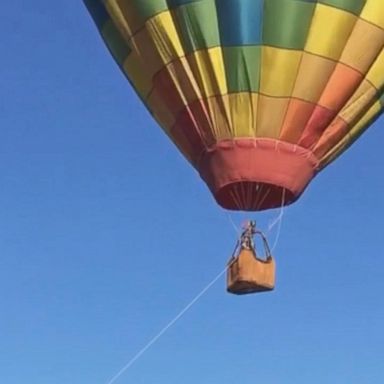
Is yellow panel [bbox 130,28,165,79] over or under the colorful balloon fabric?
over

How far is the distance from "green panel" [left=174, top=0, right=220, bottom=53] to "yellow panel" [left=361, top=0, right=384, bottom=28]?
122 centimetres

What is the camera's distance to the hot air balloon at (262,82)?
43.0 ft

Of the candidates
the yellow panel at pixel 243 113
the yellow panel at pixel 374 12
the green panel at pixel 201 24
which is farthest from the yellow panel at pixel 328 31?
the green panel at pixel 201 24

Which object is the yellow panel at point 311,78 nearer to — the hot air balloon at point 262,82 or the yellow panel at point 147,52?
the hot air balloon at point 262,82

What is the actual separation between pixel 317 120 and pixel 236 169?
0.80 metres

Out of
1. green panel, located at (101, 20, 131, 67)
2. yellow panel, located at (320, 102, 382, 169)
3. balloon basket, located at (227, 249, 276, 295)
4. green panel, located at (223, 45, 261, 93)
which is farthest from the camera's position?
green panel, located at (101, 20, 131, 67)

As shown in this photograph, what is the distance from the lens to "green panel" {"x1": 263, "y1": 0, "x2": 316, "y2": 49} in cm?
1318

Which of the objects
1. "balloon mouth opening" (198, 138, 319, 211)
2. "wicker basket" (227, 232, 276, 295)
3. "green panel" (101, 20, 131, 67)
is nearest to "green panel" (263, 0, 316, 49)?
"balloon mouth opening" (198, 138, 319, 211)

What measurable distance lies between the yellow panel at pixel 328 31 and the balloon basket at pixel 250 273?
1.74 m

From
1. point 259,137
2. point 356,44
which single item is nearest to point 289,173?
point 259,137

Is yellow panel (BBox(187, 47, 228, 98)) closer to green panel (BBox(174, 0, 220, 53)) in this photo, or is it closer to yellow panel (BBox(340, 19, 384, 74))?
green panel (BBox(174, 0, 220, 53))

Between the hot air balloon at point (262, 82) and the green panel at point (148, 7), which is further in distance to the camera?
the green panel at point (148, 7)

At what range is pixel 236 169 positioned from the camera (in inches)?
514

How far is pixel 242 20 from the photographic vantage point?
13172mm
